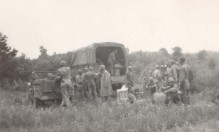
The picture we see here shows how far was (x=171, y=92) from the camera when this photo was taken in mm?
12508

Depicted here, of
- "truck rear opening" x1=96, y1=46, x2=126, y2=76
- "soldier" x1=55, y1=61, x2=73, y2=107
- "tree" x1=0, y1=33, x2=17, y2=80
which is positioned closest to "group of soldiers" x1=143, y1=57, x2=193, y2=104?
"soldier" x1=55, y1=61, x2=73, y2=107

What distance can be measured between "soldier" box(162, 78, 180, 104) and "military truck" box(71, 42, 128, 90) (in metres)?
6.02

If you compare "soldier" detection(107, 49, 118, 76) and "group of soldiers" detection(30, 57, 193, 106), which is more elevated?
"soldier" detection(107, 49, 118, 76)

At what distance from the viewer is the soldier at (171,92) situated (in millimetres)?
12398

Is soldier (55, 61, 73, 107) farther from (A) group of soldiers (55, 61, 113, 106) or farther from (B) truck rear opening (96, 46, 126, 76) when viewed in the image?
(B) truck rear opening (96, 46, 126, 76)

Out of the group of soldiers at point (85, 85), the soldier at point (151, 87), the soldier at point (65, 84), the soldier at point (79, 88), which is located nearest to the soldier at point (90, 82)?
the group of soldiers at point (85, 85)

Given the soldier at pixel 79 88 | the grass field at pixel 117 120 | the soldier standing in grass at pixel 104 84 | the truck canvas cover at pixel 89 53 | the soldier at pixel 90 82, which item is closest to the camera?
the grass field at pixel 117 120

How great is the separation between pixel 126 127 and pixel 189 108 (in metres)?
3.02

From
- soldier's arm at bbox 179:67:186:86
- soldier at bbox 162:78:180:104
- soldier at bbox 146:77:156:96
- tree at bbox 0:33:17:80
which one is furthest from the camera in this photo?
tree at bbox 0:33:17:80

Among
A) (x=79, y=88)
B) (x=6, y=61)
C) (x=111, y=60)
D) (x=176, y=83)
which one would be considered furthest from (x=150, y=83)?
(x=6, y=61)

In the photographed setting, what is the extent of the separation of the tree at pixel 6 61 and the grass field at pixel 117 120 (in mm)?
22172

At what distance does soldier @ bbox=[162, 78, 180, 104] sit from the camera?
40.7ft

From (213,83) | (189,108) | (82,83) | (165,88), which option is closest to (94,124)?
(189,108)

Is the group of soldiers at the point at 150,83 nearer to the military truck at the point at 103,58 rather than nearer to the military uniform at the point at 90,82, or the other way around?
the military uniform at the point at 90,82
